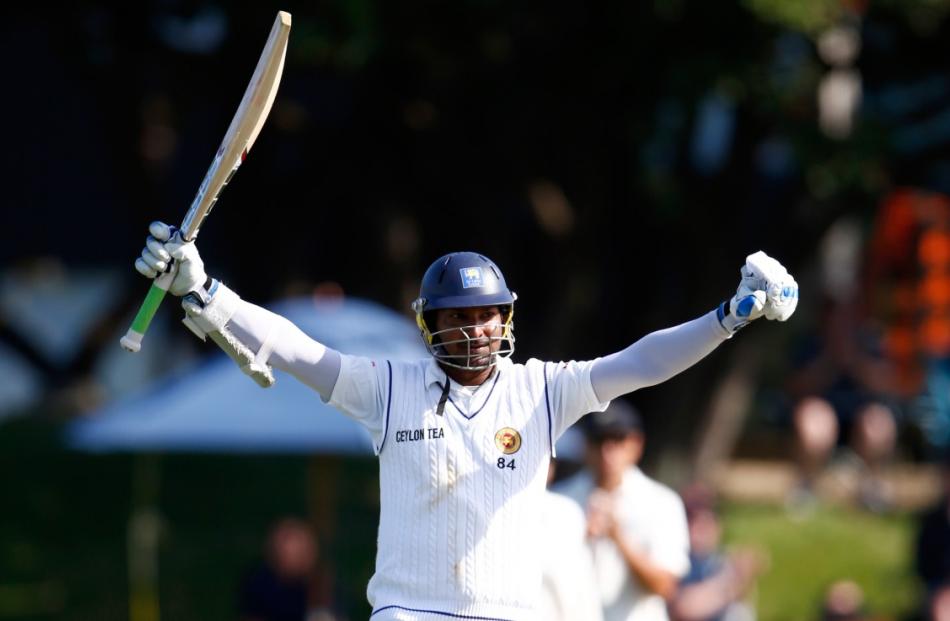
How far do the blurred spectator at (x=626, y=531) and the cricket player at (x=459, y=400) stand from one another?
5.34 feet

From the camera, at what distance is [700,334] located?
4.95 m

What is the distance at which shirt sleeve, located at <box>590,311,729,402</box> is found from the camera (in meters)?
4.95

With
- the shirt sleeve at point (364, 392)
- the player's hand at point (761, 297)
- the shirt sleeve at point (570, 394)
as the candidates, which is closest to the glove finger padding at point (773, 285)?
the player's hand at point (761, 297)

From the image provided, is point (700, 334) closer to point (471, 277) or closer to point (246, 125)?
point (471, 277)

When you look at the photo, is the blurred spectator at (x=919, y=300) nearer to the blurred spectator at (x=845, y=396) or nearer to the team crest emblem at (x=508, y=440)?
the blurred spectator at (x=845, y=396)

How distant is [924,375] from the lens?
1430 centimetres

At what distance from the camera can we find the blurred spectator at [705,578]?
8.61 m

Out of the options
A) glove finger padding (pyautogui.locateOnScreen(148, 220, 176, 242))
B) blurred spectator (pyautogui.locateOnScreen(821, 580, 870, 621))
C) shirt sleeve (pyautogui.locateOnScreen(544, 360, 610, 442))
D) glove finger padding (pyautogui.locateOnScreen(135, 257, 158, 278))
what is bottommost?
blurred spectator (pyautogui.locateOnScreen(821, 580, 870, 621))

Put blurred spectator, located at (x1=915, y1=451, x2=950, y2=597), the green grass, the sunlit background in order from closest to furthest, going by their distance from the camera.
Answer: blurred spectator, located at (x1=915, y1=451, x2=950, y2=597) → the sunlit background → the green grass

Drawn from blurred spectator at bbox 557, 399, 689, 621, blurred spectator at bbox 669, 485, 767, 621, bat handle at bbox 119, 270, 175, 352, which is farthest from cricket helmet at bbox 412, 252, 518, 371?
blurred spectator at bbox 669, 485, 767, 621

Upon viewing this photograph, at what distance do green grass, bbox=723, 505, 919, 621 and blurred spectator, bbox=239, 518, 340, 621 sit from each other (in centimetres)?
422

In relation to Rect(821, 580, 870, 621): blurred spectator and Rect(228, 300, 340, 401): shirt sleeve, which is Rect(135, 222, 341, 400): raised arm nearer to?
Rect(228, 300, 340, 401): shirt sleeve

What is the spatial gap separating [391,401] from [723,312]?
3.28 feet

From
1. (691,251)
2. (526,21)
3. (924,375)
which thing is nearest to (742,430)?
(924,375)
